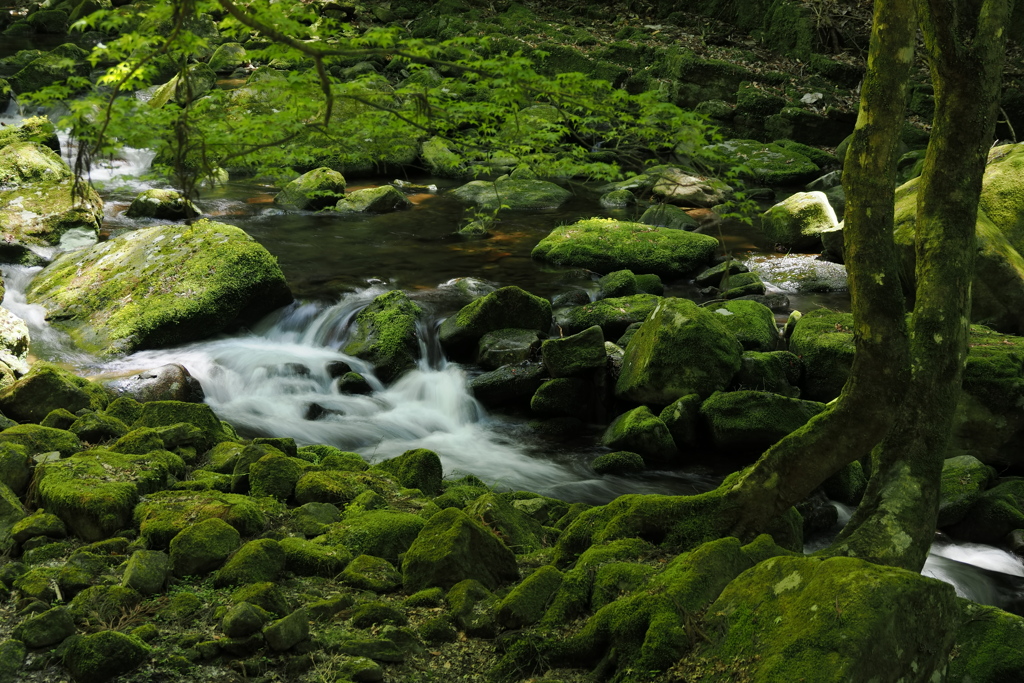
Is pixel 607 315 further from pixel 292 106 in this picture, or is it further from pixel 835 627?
pixel 835 627

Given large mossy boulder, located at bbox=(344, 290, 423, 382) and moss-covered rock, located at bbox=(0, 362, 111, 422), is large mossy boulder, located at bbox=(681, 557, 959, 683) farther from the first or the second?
large mossy boulder, located at bbox=(344, 290, 423, 382)

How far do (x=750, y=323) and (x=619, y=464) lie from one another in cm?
283

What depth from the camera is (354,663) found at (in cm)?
358

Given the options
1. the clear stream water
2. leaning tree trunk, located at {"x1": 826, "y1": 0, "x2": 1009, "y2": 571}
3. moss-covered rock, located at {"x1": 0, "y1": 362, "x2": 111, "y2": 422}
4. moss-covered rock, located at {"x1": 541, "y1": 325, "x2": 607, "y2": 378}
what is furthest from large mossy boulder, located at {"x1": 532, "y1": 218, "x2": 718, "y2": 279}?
leaning tree trunk, located at {"x1": 826, "y1": 0, "x2": 1009, "y2": 571}

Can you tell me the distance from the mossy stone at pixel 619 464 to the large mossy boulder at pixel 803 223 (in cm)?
756

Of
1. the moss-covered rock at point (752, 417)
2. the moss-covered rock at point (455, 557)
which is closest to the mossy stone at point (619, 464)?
the moss-covered rock at point (752, 417)

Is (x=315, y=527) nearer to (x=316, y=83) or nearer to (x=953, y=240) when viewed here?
(x=316, y=83)

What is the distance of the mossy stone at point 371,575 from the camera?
14.5ft

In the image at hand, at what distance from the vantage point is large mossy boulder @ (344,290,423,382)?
9.43 meters

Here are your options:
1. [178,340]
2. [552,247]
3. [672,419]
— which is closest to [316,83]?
[672,419]

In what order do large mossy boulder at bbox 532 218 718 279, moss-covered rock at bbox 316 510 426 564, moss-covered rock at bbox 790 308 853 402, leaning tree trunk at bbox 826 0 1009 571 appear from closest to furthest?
leaning tree trunk at bbox 826 0 1009 571 < moss-covered rock at bbox 316 510 426 564 < moss-covered rock at bbox 790 308 853 402 < large mossy boulder at bbox 532 218 718 279

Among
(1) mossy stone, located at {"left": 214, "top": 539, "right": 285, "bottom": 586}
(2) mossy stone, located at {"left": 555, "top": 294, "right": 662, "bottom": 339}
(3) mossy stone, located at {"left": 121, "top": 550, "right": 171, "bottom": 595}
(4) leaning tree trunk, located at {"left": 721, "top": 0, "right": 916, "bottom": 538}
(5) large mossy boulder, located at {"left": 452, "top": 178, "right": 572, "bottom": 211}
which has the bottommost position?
(2) mossy stone, located at {"left": 555, "top": 294, "right": 662, "bottom": 339}

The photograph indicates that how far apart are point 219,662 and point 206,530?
1060 millimetres

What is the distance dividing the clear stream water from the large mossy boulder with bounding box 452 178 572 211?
222 centimetres
